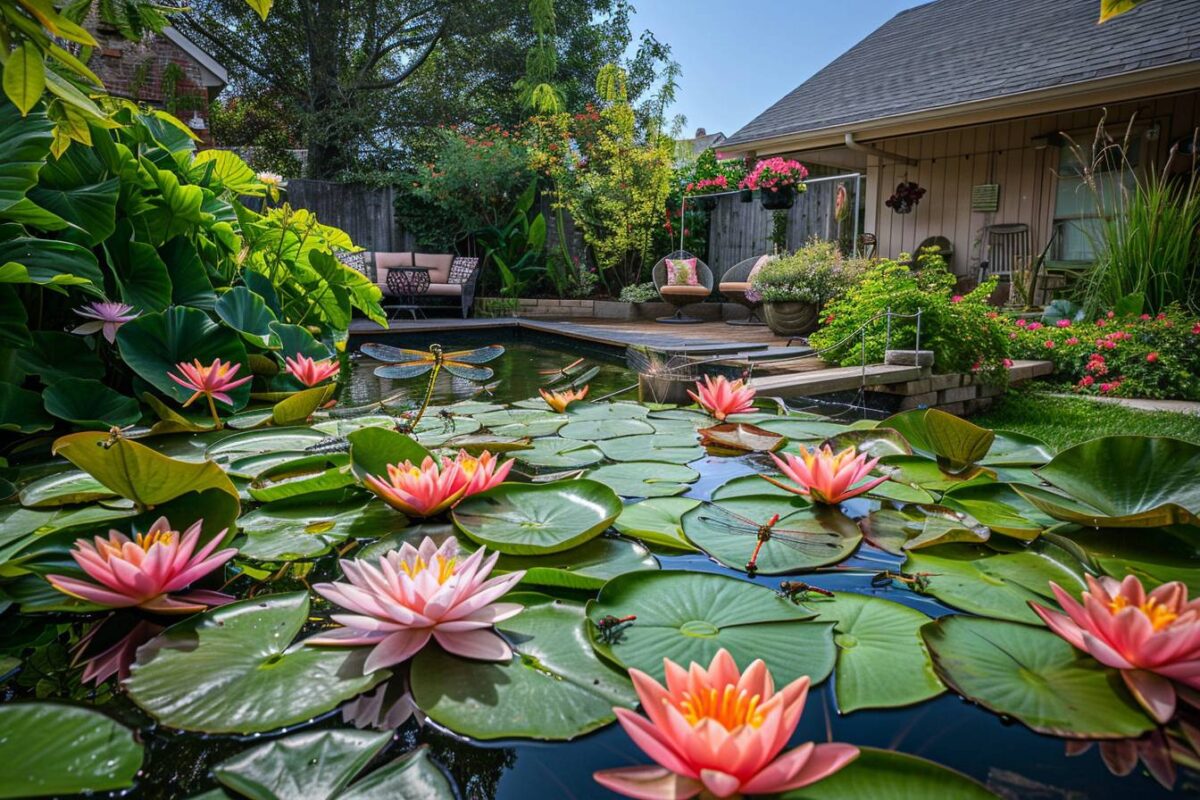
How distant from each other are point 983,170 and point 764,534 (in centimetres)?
798

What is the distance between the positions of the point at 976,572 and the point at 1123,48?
6.91m

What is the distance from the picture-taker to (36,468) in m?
1.43

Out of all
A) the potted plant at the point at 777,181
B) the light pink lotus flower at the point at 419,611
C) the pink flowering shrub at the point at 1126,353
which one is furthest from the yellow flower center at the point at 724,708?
the potted plant at the point at 777,181

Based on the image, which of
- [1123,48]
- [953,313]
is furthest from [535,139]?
[953,313]

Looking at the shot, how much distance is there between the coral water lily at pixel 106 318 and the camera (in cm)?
174

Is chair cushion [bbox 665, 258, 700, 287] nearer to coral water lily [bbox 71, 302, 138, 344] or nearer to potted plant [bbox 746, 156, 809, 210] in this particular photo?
potted plant [bbox 746, 156, 809, 210]

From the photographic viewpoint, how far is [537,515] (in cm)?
108

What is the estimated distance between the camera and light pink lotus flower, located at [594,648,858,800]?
461 millimetres

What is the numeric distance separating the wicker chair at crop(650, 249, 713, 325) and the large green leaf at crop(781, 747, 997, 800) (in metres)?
7.24

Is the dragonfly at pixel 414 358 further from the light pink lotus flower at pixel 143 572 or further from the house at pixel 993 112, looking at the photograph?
the house at pixel 993 112

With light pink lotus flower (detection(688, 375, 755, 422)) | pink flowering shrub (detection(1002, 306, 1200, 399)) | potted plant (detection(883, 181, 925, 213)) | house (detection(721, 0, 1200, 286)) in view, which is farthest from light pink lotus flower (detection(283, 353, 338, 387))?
potted plant (detection(883, 181, 925, 213))

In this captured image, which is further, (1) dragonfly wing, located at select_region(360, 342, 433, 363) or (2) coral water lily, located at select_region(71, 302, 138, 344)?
(1) dragonfly wing, located at select_region(360, 342, 433, 363)

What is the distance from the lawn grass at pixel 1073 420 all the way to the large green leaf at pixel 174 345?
9.01ft

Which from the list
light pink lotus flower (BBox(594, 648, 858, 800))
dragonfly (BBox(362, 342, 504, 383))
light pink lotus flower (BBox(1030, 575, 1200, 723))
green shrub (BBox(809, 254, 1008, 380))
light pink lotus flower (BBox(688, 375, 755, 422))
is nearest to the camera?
light pink lotus flower (BBox(594, 648, 858, 800))
